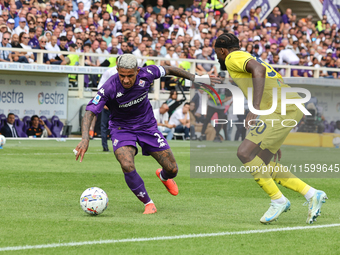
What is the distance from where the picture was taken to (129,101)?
21.9 feet

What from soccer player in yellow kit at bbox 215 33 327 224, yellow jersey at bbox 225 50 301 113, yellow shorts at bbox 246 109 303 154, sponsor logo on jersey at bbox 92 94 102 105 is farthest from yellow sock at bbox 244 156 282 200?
sponsor logo on jersey at bbox 92 94 102 105

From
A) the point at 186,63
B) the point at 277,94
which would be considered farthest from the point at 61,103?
the point at 277,94

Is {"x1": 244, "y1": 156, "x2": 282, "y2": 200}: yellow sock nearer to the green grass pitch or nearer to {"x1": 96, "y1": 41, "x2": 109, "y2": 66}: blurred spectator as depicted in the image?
the green grass pitch

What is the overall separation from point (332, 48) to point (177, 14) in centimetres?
965

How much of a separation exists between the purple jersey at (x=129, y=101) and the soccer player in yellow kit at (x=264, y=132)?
1.05 meters

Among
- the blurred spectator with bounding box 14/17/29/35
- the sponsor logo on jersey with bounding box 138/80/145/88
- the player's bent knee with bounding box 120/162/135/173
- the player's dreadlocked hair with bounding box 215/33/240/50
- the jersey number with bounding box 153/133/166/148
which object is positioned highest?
the blurred spectator with bounding box 14/17/29/35

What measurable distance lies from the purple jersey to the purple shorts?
57 millimetres

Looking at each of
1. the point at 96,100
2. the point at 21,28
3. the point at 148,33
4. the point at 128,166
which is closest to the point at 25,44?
the point at 21,28

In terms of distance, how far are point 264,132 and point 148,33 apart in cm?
1751

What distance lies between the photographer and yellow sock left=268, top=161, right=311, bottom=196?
19.9 ft

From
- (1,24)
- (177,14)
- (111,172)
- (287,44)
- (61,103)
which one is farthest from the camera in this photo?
(287,44)

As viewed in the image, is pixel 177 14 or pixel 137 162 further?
pixel 177 14

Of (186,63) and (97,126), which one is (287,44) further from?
(97,126)

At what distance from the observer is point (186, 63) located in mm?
21859
